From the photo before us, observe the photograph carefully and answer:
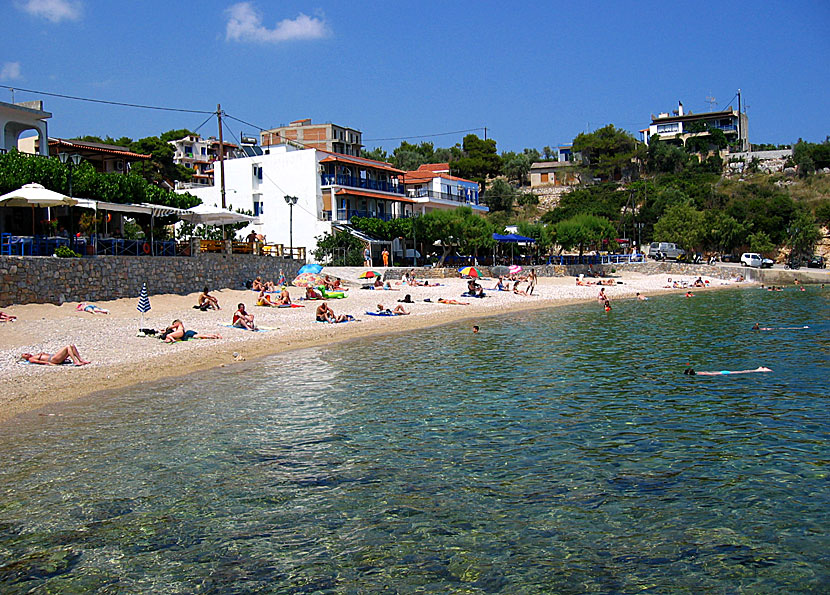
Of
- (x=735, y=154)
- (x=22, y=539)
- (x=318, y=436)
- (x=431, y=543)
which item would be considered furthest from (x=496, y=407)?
(x=735, y=154)

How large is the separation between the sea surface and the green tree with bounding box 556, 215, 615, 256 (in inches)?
1798

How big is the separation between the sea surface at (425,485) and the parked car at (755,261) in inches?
2212

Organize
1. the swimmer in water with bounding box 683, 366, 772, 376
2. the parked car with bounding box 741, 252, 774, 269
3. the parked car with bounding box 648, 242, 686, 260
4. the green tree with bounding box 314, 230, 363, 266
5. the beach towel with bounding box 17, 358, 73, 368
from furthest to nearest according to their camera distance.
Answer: the parked car with bounding box 648, 242, 686, 260
the parked car with bounding box 741, 252, 774, 269
the green tree with bounding box 314, 230, 363, 266
the swimmer in water with bounding box 683, 366, 772, 376
the beach towel with bounding box 17, 358, 73, 368

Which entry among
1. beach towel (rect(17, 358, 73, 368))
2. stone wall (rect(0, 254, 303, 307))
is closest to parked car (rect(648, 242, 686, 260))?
stone wall (rect(0, 254, 303, 307))

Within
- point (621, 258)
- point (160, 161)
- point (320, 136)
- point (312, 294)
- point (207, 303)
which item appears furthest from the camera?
point (320, 136)

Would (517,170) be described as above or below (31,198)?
above

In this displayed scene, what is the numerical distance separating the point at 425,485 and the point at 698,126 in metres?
118

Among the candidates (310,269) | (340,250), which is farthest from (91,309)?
(340,250)

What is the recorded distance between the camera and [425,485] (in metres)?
9.23

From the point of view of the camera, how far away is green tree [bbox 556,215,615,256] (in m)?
62.7

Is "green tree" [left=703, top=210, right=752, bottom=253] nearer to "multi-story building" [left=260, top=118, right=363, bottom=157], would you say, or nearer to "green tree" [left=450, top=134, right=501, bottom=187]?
"green tree" [left=450, top=134, right=501, bottom=187]

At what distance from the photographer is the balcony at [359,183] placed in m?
54.8

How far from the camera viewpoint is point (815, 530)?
303 inches

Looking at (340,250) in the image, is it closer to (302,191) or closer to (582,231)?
(302,191)
